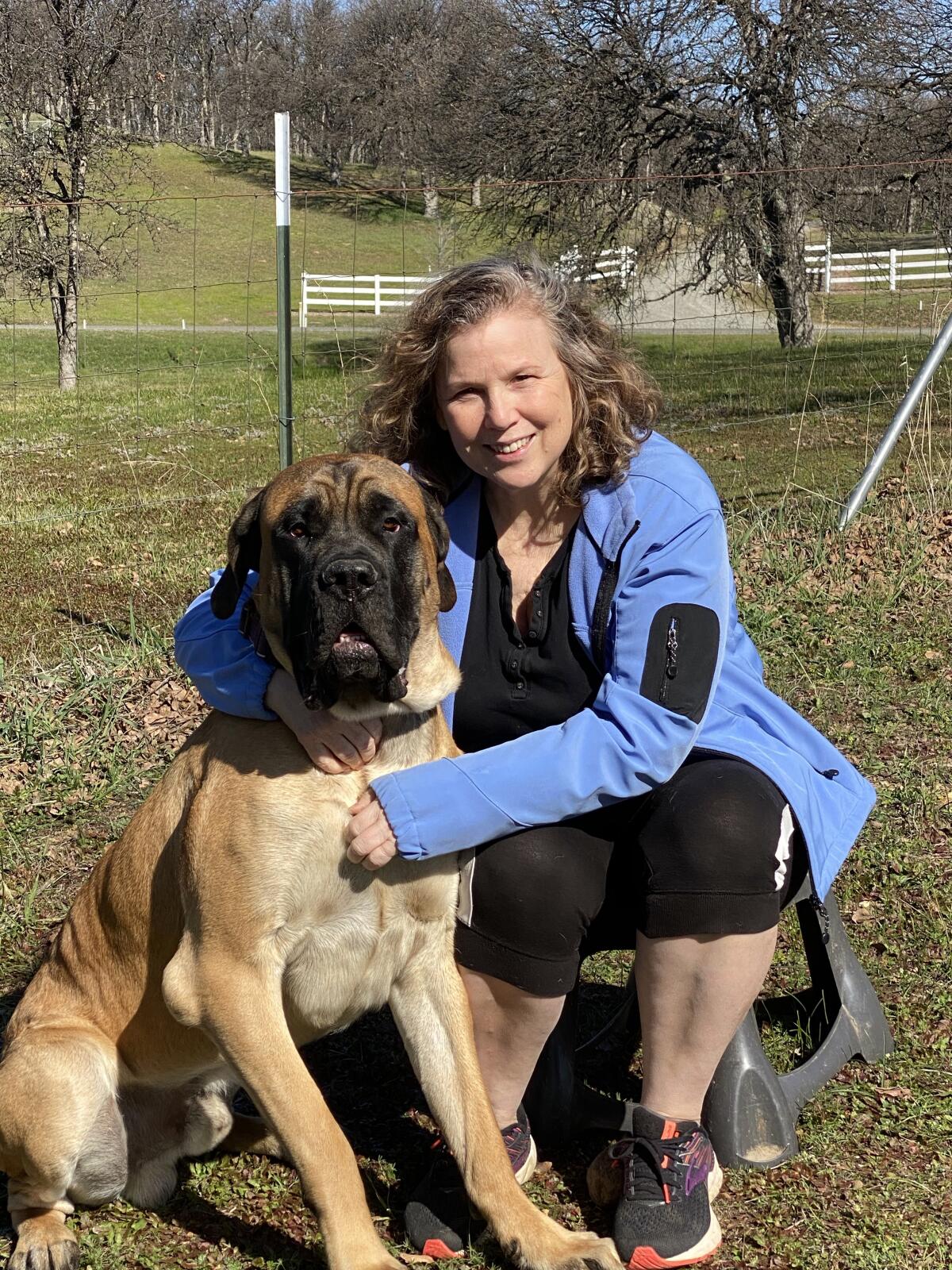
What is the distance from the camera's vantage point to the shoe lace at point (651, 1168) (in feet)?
7.80

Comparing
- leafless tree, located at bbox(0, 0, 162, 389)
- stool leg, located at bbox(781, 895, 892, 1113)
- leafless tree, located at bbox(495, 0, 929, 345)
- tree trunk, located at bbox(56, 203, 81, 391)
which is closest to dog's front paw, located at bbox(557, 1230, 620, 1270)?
stool leg, located at bbox(781, 895, 892, 1113)

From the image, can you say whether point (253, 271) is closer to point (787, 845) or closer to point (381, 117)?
point (381, 117)

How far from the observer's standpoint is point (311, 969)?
2338 millimetres

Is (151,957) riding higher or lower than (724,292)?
lower

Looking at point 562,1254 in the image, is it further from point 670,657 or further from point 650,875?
point 670,657

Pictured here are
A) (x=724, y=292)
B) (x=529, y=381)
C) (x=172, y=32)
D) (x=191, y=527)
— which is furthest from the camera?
(x=172, y=32)

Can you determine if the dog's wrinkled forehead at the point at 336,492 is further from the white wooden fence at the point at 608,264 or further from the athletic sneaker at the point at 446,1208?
the white wooden fence at the point at 608,264

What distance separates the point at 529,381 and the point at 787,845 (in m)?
1.04

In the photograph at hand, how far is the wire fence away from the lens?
7562 millimetres

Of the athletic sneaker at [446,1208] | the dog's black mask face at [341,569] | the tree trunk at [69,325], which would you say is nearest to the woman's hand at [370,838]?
the dog's black mask face at [341,569]

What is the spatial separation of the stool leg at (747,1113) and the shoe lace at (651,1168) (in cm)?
23

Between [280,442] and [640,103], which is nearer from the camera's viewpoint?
[280,442]

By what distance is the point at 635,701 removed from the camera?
2359 mm

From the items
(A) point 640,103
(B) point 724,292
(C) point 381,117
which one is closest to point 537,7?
(A) point 640,103
